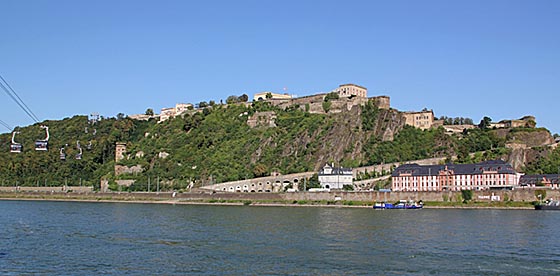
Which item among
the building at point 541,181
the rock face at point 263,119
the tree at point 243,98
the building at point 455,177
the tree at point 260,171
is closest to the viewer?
the building at point 541,181

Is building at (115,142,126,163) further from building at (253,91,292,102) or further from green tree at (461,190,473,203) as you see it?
green tree at (461,190,473,203)

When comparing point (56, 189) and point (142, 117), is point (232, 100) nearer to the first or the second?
point (142, 117)

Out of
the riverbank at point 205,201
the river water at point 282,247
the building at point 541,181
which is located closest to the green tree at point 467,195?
the riverbank at point 205,201

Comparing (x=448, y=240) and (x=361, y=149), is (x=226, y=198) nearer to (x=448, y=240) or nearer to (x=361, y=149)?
(x=361, y=149)

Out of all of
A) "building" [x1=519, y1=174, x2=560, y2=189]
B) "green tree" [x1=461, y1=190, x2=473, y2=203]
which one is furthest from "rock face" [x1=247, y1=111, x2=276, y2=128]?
"building" [x1=519, y1=174, x2=560, y2=189]

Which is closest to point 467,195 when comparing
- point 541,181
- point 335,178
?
point 541,181

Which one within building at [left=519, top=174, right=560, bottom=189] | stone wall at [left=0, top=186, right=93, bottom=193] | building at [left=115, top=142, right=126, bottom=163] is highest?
building at [left=115, top=142, right=126, bottom=163]

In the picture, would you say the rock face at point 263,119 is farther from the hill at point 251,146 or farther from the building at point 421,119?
the building at point 421,119

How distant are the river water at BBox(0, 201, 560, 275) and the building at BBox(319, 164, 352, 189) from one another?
3053cm

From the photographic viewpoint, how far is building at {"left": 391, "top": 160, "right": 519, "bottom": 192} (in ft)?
221

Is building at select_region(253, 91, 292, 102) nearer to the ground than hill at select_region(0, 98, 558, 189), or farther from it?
farther from it

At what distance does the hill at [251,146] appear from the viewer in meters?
80.6

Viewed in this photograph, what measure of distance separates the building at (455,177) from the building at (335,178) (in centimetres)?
578

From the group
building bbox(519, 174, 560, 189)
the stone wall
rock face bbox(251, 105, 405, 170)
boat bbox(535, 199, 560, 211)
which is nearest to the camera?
boat bbox(535, 199, 560, 211)
